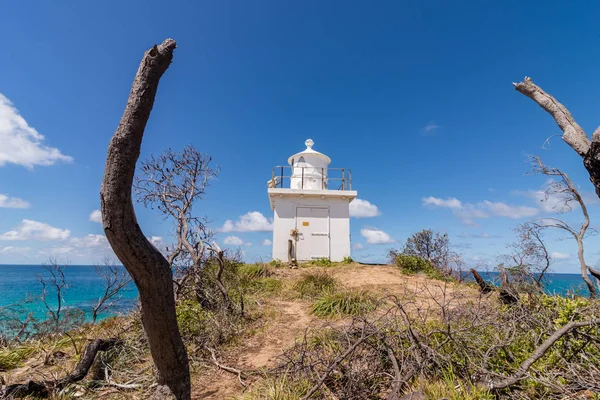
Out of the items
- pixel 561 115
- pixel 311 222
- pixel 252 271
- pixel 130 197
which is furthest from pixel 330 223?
pixel 130 197

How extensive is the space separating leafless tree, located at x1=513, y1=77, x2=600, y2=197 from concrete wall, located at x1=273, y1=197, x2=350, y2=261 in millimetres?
12441

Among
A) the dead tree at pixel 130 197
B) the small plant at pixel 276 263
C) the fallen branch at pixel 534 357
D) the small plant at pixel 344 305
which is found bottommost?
the small plant at pixel 344 305

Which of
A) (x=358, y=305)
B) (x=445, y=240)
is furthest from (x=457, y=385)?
(x=445, y=240)

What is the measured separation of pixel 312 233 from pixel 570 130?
12862 millimetres

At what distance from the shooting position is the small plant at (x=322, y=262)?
45.8ft

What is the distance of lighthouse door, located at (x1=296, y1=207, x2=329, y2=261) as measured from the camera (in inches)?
594

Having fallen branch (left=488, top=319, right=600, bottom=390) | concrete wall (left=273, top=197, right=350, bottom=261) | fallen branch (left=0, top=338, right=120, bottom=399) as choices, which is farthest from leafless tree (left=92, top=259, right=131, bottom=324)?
fallen branch (left=488, top=319, right=600, bottom=390)

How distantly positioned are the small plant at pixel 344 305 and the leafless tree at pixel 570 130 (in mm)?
4657

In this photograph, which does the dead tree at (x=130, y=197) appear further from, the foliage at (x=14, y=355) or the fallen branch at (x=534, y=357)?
the foliage at (x=14, y=355)

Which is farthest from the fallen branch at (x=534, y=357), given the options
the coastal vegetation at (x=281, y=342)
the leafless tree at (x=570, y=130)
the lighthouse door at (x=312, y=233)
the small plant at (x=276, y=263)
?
the lighthouse door at (x=312, y=233)

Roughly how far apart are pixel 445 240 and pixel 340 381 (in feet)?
53.9

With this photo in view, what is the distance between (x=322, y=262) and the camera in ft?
46.9

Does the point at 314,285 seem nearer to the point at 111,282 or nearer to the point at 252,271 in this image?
the point at 252,271

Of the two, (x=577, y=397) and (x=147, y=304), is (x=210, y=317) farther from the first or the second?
(x=577, y=397)
